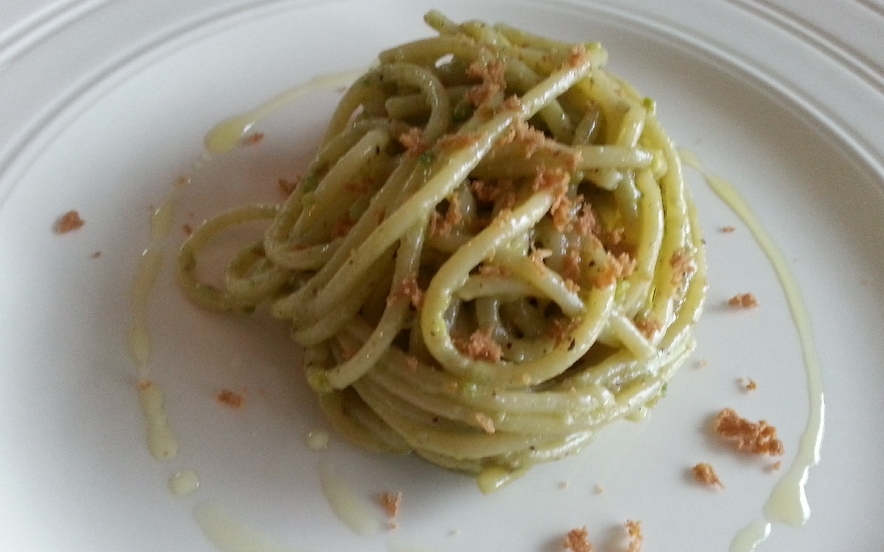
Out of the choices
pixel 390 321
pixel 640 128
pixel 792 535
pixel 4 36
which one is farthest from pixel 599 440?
pixel 4 36

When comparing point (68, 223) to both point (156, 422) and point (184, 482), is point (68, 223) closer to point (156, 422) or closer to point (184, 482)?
point (156, 422)

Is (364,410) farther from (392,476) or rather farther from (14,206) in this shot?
(14,206)

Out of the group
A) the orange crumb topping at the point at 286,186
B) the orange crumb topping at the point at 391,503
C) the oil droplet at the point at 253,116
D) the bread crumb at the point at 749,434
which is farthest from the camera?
the oil droplet at the point at 253,116

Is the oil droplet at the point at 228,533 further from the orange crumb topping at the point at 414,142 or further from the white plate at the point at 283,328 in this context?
the orange crumb topping at the point at 414,142

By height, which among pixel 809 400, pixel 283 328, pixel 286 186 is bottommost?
pixel 809 400

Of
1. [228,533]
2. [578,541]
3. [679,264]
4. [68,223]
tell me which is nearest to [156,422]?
[228,533]

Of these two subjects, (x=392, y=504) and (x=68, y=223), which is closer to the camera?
(x=392, y=504)

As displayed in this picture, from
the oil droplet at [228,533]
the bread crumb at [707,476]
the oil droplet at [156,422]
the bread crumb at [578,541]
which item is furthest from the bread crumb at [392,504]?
the bread crumb at [707,476]

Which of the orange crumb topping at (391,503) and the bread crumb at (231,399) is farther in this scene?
the bread crumb at (231,399)
